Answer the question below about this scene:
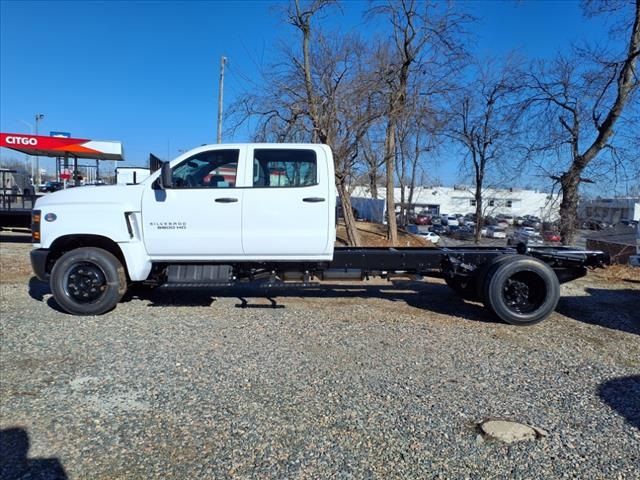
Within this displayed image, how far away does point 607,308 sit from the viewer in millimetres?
7430

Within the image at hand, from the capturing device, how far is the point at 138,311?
6582 mm

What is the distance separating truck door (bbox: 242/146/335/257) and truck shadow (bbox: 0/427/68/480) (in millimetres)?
3480

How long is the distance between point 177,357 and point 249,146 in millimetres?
2899

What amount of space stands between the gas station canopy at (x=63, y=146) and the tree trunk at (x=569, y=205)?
13758 mm

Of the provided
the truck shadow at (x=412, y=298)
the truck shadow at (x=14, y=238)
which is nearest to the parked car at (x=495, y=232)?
the truck shadow at (x=412, y=298)

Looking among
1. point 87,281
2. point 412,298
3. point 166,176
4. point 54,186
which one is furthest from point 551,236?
point 54,186

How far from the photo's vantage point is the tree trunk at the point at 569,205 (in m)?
13.6

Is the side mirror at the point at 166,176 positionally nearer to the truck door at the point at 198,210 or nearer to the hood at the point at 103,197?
the truck door at the point at 198,210

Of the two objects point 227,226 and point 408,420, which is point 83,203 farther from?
point 408,420

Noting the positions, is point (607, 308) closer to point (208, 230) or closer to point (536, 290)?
point (536, 290)

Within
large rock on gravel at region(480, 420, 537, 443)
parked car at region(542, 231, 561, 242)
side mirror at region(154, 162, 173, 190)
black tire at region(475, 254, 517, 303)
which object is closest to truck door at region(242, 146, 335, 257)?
side mirror at region(154, 162, 173, 190)

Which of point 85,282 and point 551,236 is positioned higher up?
point 551,236

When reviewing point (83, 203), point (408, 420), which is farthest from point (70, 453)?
point (83, 203)

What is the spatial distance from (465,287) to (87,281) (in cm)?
528
